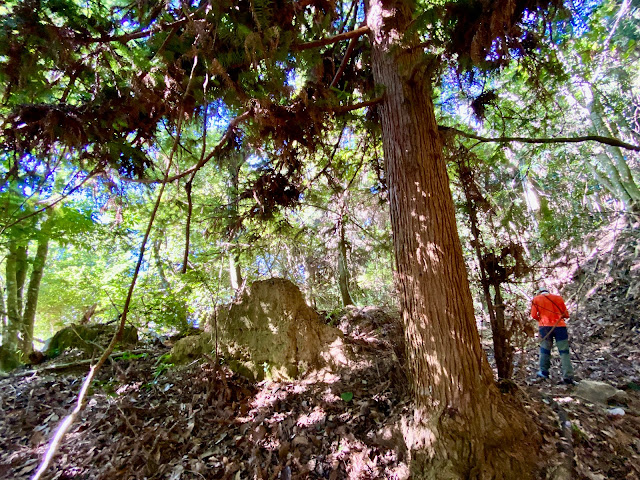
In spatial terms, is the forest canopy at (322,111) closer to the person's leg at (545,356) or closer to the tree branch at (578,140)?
the tree branch at (578,140)

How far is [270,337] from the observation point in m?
4.46

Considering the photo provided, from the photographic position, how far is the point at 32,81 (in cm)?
293

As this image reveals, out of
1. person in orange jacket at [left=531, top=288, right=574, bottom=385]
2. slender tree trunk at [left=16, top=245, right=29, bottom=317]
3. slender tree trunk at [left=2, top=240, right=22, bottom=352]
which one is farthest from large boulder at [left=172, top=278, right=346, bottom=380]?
slender tree trunk at [left=16, top=245, right=29, bottom=317]

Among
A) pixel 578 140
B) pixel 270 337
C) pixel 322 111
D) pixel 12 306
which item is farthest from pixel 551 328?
pixel 12 306

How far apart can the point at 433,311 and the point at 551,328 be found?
3.52 m

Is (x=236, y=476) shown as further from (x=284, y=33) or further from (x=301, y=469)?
(x=284, y=33)

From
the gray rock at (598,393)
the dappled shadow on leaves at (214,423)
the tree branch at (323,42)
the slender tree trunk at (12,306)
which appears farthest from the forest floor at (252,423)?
the tree branch at (323,42)

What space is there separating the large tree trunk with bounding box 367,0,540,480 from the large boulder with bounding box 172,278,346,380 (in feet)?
5.76

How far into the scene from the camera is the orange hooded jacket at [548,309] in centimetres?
529

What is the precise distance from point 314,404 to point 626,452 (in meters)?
3.04

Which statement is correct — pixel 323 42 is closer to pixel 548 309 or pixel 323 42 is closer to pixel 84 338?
pixel 548 309

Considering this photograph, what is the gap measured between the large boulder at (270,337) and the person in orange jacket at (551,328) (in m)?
3.68

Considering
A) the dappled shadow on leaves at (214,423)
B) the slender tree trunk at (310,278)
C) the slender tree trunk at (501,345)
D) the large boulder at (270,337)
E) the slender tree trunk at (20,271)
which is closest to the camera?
the dappled shadow on leaves at (214,423)

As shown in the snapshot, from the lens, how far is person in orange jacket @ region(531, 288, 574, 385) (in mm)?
5031
